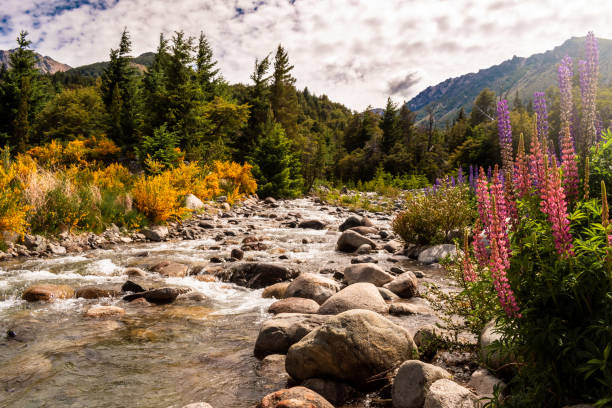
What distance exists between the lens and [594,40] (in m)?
3.88

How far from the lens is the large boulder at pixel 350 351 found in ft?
11.0

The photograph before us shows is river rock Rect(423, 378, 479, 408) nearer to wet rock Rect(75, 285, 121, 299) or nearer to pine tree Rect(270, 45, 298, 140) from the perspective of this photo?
wet rock Rect(75, 285, 121, 299)

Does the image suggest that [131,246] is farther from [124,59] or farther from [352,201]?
[124,59]

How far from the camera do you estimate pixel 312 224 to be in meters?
14.4

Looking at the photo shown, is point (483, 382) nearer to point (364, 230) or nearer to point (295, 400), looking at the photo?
point (295, 400)

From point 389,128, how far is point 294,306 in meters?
45.5

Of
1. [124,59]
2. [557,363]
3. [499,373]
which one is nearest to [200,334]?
[499,373]

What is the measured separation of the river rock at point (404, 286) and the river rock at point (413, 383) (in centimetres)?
301

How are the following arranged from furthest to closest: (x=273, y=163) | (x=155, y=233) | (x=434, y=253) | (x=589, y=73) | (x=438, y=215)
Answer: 1. (x=273, y=163)
2. (x=155, y=233)
3. (x=438, y=215)
4. (x=434, y=253)
5. (x=589, y=73)

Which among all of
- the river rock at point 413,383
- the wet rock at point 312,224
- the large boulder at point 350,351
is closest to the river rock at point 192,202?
the wet rock at point 312,224

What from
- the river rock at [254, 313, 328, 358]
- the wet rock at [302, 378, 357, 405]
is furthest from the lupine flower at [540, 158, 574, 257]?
the river rock at [254, 313, 328, 358]

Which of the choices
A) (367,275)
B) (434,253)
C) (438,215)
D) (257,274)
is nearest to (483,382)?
(367,275)

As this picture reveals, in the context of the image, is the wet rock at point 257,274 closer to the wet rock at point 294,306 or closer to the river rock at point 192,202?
the wet rock at point 294,306

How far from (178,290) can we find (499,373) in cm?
518
